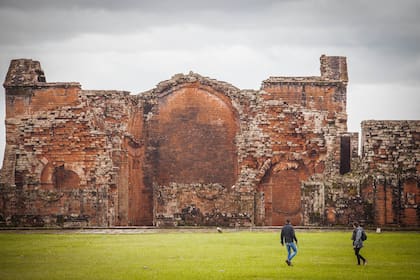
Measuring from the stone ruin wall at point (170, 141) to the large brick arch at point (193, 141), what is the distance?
2.0 inches

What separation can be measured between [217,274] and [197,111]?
87.6 ft

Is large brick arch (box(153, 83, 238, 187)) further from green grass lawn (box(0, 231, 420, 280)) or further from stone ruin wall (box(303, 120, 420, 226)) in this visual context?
green grass lawn (box(0, 231, 420, 280))

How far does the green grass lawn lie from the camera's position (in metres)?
24.5

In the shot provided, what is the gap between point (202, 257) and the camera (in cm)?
2766

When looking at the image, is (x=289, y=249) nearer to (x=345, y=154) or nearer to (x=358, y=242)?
(x=358, y=242)

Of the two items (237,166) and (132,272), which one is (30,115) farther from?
(132,272)

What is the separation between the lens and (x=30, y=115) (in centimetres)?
4859

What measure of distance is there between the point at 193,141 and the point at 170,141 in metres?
1.16

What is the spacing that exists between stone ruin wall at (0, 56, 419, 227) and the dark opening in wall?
0.16m

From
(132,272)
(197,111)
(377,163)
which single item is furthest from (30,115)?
(132,272)

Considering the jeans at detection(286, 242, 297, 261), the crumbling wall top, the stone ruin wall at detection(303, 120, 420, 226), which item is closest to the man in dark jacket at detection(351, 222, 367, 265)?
the jeans at detection(286, 242, 297, 261)

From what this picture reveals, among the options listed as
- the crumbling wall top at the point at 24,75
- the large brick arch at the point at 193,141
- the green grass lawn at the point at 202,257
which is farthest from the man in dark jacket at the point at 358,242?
the crumbling wall top at the point at 24,75

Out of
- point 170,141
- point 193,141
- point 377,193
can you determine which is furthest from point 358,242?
point 170,141

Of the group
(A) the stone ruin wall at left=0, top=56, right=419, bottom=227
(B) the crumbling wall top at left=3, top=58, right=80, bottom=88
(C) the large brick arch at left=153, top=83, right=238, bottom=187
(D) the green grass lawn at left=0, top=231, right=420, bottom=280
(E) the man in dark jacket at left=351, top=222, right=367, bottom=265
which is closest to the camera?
(D) the green grass lawn at left=0, top=231, right=420, bottom=280
